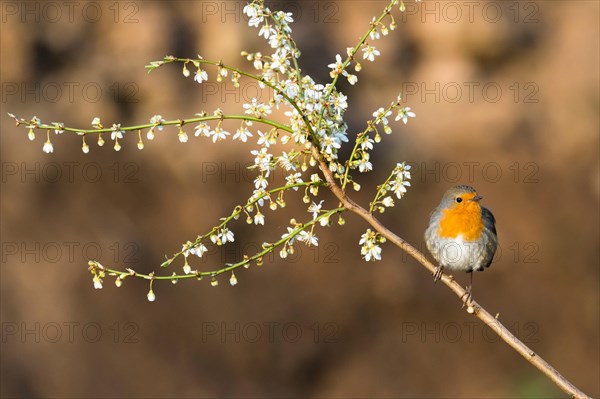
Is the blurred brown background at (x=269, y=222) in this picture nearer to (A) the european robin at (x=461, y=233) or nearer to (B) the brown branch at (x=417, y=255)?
(A) the european robin at (x=461, y=233)

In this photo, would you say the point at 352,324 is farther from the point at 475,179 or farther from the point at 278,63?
the point at 278,63

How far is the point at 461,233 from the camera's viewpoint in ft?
10.8

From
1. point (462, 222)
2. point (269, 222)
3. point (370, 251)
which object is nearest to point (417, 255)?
point (370, 251)

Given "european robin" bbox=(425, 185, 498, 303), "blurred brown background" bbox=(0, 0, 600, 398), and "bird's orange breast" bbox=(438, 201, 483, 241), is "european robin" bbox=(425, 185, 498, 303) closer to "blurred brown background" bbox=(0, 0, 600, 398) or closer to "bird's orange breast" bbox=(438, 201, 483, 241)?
"bird's orange breast" bbox=(438, 201, 483, 241)

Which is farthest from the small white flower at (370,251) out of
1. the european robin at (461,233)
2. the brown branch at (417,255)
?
the european robin at (461,233)

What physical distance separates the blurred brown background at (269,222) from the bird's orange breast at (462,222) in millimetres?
3946

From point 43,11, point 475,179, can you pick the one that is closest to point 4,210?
point 43,11

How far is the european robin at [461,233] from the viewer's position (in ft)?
10.7

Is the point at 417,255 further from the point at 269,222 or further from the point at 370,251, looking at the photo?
the point at 269,222

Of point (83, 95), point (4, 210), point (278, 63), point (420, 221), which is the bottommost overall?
point (278, 63)

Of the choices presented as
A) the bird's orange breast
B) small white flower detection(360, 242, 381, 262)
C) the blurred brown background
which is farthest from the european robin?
the blurred brown background

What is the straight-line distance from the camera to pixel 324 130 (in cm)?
206

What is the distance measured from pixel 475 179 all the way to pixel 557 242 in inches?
40.7

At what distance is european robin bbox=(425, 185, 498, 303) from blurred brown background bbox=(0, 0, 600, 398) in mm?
3900
